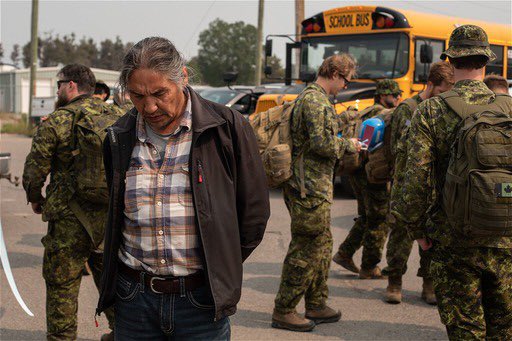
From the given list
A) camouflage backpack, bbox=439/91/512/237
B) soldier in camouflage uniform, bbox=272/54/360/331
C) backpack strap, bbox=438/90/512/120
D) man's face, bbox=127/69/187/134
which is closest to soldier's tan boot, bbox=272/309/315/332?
soldier in camouflage uniform, bbox=272/54/360/331

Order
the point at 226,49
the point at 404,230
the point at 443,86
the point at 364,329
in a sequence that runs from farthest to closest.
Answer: the point at 226,49 < the point at 404,230 < the point at 443,86 < the point at 364,329

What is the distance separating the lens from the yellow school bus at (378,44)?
11883 mm

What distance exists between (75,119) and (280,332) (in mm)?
2118

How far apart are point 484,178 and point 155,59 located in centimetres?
157

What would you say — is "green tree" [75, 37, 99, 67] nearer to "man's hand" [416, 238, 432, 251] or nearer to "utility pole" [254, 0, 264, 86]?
"utility pole" [254, 0, 264, 86]

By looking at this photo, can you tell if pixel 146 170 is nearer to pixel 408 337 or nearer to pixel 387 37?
pixel 408 337

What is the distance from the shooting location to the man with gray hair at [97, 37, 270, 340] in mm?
2891

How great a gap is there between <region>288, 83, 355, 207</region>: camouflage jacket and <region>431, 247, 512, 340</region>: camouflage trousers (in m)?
1.63

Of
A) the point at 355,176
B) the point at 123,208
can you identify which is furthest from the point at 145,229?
the point at 355,176

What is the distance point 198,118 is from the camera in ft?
9.69

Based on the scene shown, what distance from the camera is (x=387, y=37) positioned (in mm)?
12008

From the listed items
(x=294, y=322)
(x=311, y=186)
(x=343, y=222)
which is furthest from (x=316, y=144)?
(x=343, y=222)

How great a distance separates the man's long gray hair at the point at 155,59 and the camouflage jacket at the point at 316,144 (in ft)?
8.20

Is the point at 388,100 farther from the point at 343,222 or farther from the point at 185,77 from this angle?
the point at 185,77
